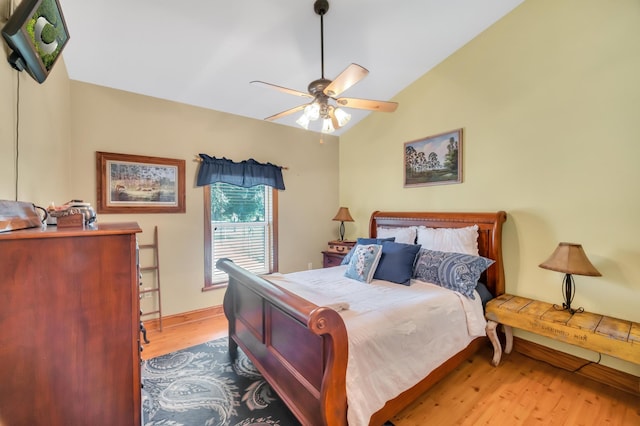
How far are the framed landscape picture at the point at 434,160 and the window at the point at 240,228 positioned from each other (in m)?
1.90

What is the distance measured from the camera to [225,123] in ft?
11.7

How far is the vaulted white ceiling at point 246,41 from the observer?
216cm

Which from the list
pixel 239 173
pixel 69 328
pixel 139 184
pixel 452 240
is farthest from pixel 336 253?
pixel 69 328

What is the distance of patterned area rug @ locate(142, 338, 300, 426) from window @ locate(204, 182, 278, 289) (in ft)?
3.73

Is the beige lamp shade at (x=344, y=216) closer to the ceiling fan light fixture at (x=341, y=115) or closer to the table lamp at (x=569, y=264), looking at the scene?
the ceiling fan light fixture at (x=341, y=115)

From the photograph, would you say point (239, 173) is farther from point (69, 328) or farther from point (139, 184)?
point (69, 328)

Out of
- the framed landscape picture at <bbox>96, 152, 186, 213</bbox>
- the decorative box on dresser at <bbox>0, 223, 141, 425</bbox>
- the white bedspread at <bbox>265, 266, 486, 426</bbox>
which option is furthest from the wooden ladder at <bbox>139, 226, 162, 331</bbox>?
the decorative box on dresser at <bbox>0, 223, 141, 425</bbox>

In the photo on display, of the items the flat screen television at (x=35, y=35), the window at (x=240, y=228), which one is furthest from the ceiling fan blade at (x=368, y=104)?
the window at (x=240, y=228)

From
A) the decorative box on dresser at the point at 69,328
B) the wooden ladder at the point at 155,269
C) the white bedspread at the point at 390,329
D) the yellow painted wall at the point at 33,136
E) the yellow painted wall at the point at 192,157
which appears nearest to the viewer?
the decorative box on dresser at the point at 69,328

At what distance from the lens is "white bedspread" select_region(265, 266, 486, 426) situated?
1.51 metres

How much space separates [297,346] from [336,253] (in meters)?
2.31

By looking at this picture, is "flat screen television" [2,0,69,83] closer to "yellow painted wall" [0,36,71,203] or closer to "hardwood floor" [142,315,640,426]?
"yellow painted wall" [0,36,71,203]

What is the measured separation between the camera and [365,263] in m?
2.65

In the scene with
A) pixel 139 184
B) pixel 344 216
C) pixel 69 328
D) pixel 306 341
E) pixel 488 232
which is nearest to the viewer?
pixel 69 328
